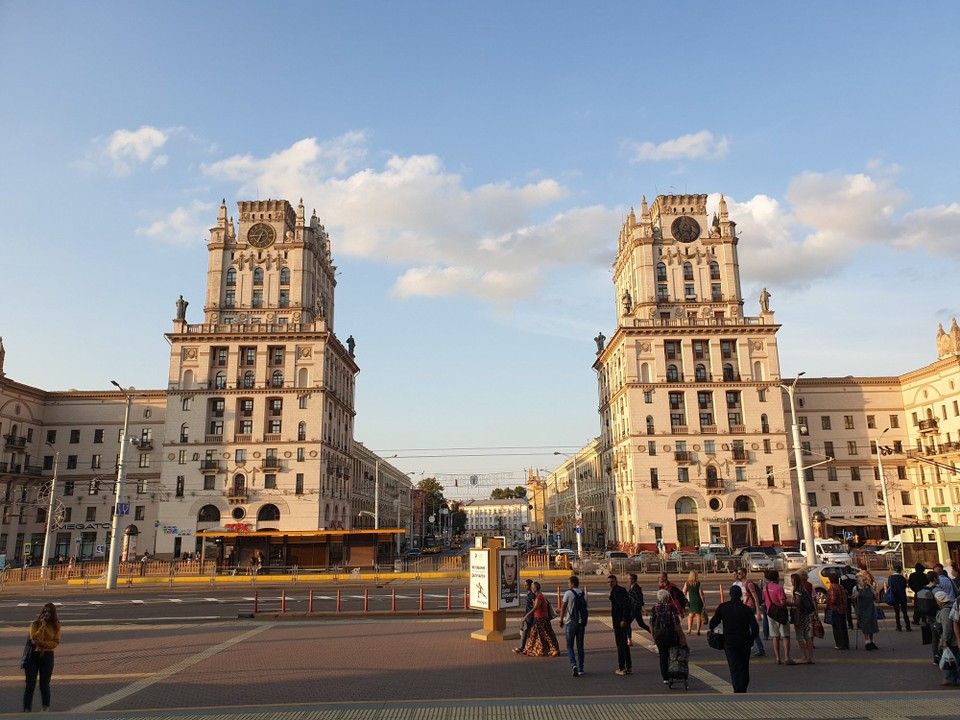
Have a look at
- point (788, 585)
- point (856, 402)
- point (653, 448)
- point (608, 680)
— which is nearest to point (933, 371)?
point (856, 402)

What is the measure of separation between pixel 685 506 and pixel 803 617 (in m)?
56.6

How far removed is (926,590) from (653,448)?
180 feet

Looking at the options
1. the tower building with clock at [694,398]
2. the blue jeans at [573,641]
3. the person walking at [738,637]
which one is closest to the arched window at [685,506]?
the tower building with clock at [694,398]

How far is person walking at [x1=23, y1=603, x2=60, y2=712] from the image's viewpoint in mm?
11695

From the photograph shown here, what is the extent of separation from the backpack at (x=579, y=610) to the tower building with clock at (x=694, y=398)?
55.0 metres

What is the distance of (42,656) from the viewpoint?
11.9 m

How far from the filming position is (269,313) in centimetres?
7469

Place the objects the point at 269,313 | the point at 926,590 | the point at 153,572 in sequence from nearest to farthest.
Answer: the point at 926,590 → the point at 153,572 → the point at 269,313

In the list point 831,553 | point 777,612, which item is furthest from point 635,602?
point 831,553

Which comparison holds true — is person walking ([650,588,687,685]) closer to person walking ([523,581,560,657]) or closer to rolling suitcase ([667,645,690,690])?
rolling suitcase ([667,645,690,690])

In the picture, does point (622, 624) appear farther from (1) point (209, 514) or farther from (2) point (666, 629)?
(1) point (209, 514)

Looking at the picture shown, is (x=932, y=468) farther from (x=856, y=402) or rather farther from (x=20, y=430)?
(x=20, y=430)

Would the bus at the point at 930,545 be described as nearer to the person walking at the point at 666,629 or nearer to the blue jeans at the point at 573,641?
the person walking at the point at 666,629

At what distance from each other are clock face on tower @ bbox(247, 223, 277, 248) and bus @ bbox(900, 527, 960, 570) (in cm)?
6499
